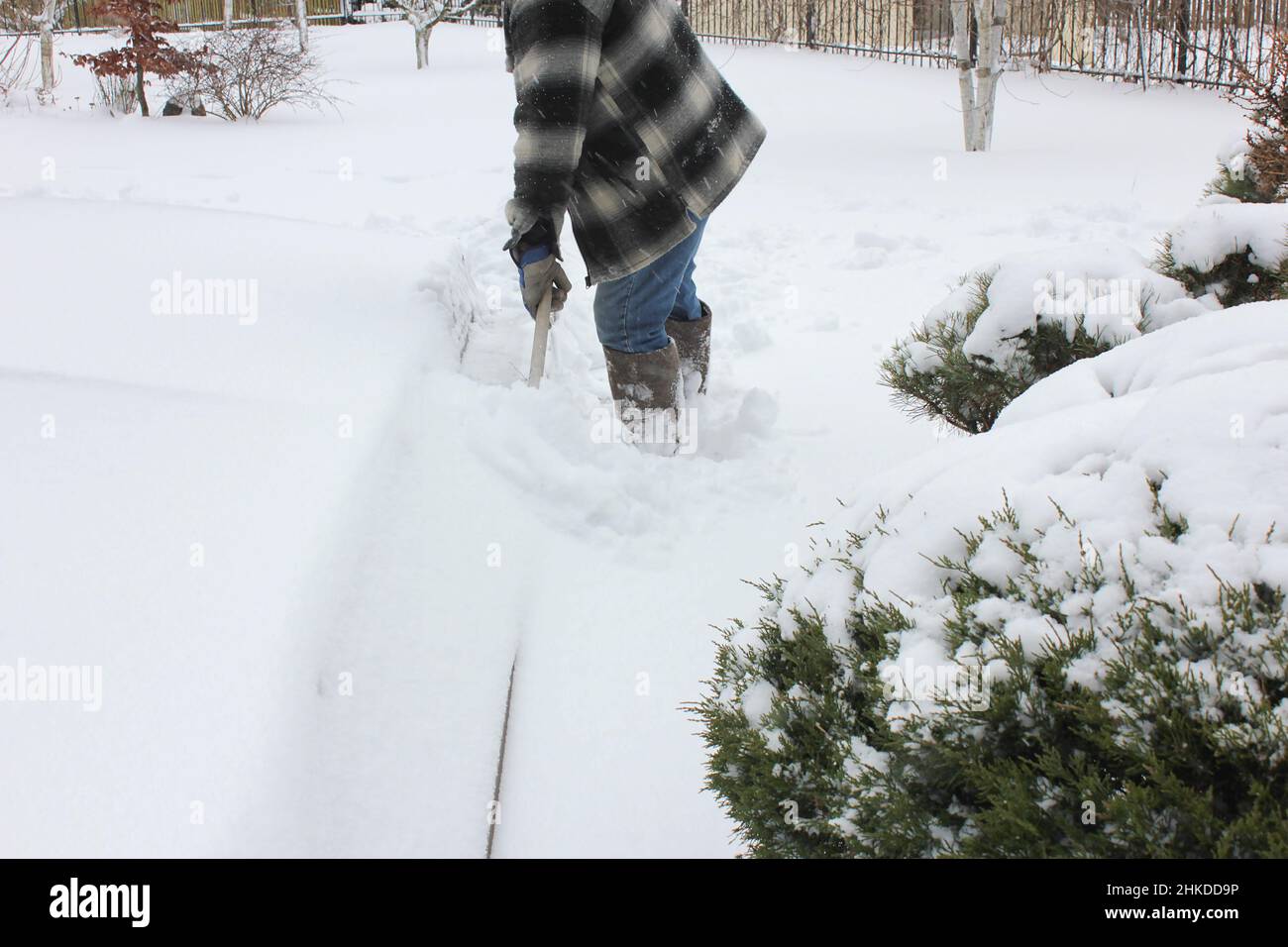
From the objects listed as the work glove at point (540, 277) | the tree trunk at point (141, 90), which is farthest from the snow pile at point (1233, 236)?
the tree trunk at point (141, 90)

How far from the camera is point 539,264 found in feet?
8.96

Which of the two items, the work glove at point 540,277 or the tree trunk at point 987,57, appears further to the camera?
the tree trunk at point 987,57

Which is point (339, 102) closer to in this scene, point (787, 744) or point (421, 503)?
point (421, 503)

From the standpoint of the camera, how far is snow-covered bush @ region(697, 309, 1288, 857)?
99cm

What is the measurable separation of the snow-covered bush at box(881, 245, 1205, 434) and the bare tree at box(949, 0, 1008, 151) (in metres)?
6.17

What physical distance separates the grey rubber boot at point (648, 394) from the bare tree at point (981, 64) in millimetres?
6334

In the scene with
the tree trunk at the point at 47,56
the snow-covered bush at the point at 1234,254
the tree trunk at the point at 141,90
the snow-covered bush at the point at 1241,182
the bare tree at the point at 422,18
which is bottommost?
the snow-covered bush at the point at 1234,254

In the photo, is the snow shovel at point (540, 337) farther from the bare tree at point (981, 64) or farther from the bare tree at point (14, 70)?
the bare tree at point (14, 70)

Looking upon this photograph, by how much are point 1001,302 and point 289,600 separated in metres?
1.94

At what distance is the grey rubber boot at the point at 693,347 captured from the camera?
3.43 metres

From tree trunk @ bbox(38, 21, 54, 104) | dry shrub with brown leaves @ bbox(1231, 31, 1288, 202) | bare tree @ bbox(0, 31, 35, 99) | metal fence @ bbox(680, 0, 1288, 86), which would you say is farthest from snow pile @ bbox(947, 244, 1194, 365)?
tree trunk @ bbox(38, 21, 54, 104)


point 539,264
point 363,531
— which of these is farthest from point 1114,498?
point 539,264

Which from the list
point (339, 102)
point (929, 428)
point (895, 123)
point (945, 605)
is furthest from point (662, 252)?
point (339, 102)

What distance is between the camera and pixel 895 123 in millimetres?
10203
